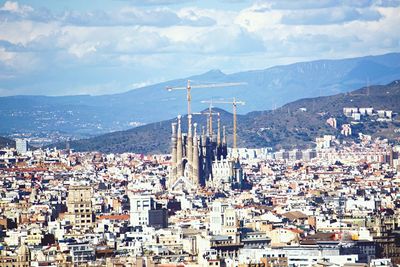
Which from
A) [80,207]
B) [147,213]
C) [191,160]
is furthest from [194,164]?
[147,213]

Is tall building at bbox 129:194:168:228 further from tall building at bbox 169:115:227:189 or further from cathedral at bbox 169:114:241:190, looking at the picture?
tall building at bbox 169:115:227:189

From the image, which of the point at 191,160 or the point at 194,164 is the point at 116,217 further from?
the point at 191,160

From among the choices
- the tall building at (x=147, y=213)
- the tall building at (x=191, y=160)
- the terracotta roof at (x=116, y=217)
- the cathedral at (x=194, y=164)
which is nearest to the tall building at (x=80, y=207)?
the terracotta roof at (x=116, y=217)

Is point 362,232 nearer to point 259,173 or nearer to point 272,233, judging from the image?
point 272,233


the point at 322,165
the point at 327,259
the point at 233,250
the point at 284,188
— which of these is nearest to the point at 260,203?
the point at 284,188

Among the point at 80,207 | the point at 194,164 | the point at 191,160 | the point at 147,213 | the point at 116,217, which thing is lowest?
the point at 116,217

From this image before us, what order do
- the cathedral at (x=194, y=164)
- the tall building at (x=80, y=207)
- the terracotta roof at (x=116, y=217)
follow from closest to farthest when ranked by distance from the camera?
the tall building at (x=80, y=207), the terracotta roof at (x=116, y=217), the cathedral at (x=194, y=164)

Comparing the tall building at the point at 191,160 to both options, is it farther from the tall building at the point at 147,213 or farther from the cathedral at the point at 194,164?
the tall building at the point at 147,213

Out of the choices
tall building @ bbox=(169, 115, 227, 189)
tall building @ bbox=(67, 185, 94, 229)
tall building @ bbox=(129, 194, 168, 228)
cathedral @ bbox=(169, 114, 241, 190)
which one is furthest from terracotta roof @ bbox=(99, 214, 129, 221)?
tall building @ bbox=(169, 115, 227, 189)

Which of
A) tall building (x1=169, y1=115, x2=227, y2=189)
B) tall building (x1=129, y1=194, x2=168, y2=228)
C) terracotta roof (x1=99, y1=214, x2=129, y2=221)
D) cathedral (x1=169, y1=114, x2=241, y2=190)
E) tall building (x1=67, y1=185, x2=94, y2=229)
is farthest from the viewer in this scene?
tall building (x1=169, y1=115, x2=227, y2=189)
